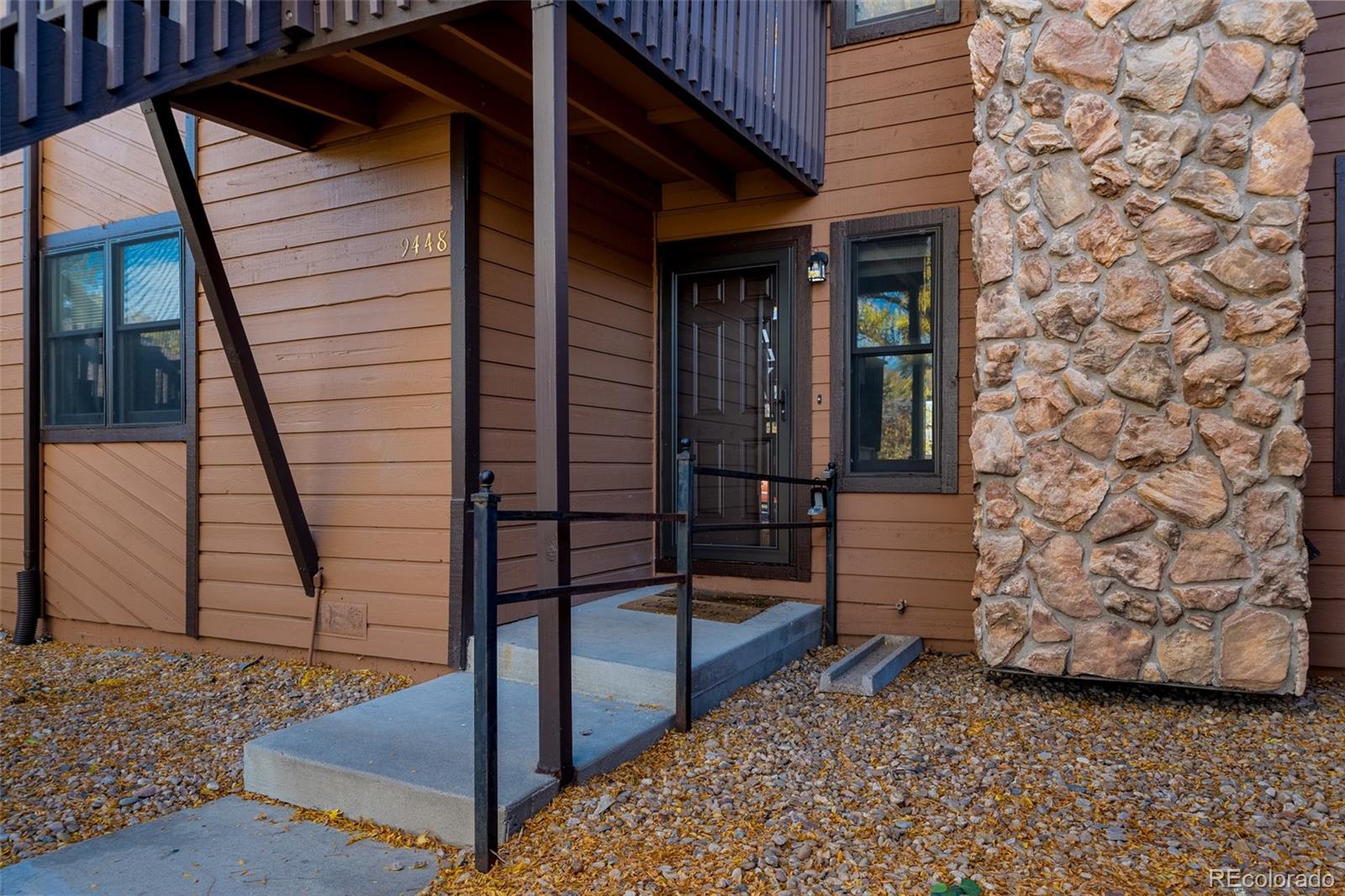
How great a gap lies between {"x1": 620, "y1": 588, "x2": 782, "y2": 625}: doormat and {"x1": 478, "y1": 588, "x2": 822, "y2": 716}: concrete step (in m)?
0.07

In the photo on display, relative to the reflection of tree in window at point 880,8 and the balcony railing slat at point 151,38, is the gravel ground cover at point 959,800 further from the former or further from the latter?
the reflection of tree in window at point 880,8

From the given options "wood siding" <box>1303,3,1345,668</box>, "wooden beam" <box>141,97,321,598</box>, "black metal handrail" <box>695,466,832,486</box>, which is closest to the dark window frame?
"wooden beam" <box>141,97,321,598</box>

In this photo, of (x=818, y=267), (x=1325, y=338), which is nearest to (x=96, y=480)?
(x=818, y=267)

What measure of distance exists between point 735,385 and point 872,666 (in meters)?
1.77

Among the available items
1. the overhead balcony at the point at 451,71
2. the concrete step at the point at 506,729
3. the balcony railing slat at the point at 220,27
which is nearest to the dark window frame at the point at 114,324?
the overhead balcony at the point at 451,71

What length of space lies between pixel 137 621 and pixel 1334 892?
5391 mm

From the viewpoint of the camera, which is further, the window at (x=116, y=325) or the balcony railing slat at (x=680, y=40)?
the window at (x=116, y=325)

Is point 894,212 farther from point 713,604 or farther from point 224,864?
point 224,864

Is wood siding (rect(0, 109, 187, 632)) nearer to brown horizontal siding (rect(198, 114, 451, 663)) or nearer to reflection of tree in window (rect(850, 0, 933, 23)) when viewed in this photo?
brown horizontal siding (rect(198, 114, 451, 663))

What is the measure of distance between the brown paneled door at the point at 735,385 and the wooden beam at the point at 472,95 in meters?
0.73

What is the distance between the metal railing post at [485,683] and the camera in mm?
2076

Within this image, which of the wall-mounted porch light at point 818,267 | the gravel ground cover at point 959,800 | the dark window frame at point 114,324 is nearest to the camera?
the gravel ground cover at point 959,800

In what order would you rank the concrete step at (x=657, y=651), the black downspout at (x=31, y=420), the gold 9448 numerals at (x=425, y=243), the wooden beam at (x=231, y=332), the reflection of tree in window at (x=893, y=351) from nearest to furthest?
1. the concrete step at (x=657, y=651)
2. the wooden beam at (x=231, y=332)
3. the gold 9448 numerals at (x=425, y=243)
4. the reflection of tree in window at (x=893, y=351)
5. the black downspout at (x=31, y=420)

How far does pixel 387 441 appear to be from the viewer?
3.80m
